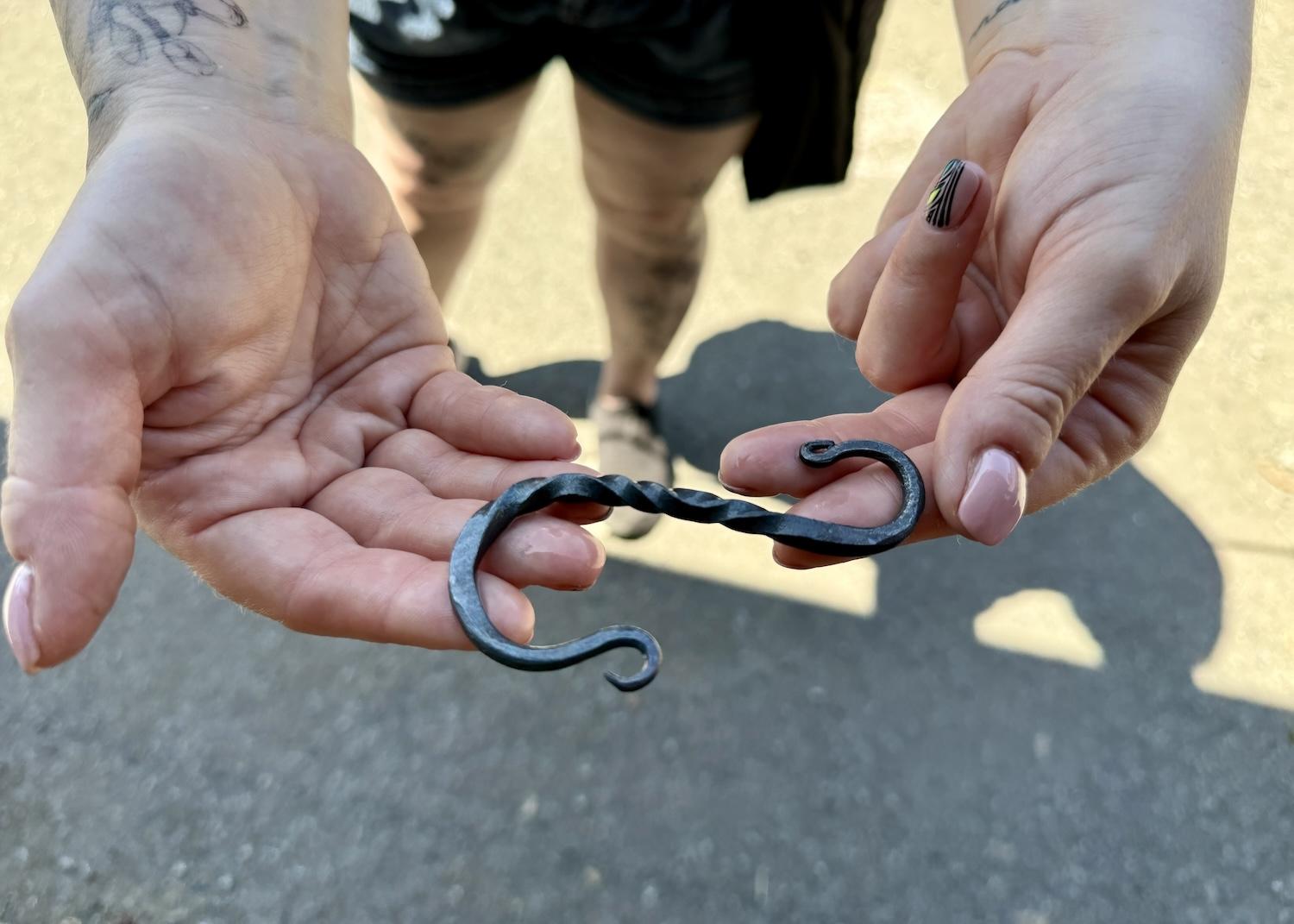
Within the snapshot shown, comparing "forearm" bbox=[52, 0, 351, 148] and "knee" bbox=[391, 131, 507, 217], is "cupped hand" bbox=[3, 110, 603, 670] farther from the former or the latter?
"knee" bbox=[391, 131, 507, 217]

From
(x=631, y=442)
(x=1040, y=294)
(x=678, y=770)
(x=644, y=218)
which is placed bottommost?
(x=678, y=770)

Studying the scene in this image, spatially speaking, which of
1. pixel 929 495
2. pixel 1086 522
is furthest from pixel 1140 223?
pixel 1086 522

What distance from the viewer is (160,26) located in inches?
73.7

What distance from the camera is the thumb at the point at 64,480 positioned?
1313 mm

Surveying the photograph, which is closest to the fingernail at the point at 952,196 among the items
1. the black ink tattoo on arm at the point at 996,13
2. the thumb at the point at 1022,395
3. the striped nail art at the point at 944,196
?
the striped nail art at the point at 944,196

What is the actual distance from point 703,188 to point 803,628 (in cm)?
124

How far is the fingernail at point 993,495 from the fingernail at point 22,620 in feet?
4.10

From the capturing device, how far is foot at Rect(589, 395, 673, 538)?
3.26 meters

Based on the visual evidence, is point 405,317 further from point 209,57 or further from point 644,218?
point 644,218

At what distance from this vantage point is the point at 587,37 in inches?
90.2

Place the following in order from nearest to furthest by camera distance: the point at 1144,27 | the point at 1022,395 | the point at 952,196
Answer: the point at 1022,395 → the point at 952,196 → the point at 1144,27

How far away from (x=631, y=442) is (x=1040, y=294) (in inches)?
73.0

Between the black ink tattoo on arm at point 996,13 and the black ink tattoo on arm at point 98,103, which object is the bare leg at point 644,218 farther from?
the black ink tattoo on arm at point 98,103

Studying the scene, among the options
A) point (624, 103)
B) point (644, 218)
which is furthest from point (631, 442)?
point (624, 103)
